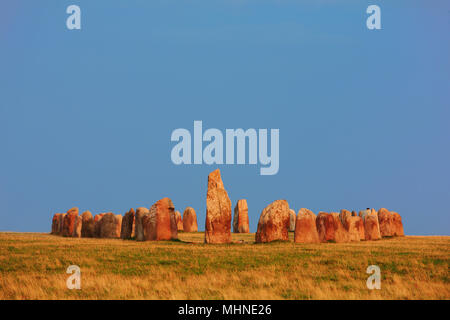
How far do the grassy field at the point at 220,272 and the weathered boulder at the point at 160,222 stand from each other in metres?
4.67

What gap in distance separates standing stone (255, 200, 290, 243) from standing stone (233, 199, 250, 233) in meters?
19.6

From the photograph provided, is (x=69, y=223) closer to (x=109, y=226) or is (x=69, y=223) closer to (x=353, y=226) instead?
(x=109, y=226)

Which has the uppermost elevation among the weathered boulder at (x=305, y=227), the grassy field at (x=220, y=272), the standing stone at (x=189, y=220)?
the standing stone at (x=189, y=220)

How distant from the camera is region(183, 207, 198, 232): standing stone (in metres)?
50.9

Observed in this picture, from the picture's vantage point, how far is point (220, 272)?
2066 centimetres

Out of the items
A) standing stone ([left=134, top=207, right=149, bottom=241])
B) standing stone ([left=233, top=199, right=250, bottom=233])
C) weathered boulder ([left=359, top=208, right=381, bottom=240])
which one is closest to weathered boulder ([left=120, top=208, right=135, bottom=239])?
standing stone ([left=134, top=207, right=149, bottom=241])

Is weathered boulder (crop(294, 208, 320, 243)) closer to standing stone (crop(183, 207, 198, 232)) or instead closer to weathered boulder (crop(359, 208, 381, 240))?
weathered boulder (crop(359, 208, 381, 240))

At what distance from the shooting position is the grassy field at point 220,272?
17.1m

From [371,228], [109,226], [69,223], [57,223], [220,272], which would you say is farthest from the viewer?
[57,223]

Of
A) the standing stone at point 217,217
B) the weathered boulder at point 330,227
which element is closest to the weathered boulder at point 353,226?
the weathered boulder at point 330,227

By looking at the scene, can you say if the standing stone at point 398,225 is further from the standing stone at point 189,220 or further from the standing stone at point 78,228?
the standing stone at point 78,228

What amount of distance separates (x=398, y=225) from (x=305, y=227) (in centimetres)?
1434

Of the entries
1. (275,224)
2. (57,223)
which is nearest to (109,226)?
(57,223)
